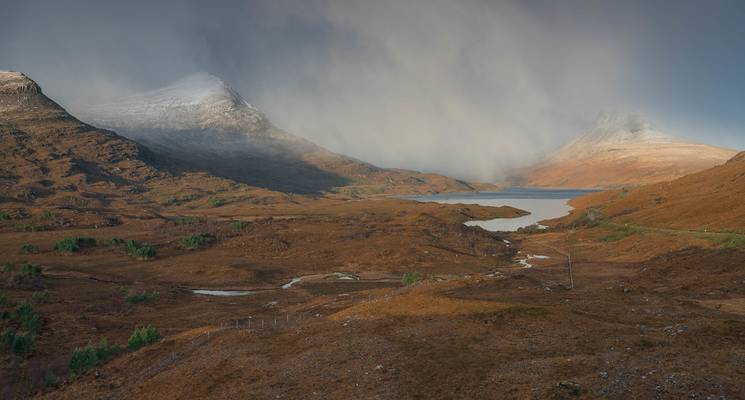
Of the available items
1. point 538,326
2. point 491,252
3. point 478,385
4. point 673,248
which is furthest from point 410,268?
point 478,385

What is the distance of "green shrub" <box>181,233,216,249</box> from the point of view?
327 feet

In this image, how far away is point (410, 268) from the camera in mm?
83750

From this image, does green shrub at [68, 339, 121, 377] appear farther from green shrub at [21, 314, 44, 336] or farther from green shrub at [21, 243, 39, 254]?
green shrub at [21, 243, 39, 254]

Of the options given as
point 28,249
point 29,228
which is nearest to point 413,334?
point 28,249

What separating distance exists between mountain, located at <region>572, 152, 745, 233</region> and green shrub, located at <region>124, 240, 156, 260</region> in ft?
303

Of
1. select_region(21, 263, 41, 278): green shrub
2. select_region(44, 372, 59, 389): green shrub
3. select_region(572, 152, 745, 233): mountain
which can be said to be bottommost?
select_region(44, 372, 59, 389): green shrub

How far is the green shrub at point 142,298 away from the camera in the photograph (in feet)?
185

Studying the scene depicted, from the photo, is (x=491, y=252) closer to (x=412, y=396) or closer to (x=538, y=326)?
(x=538, y=326)

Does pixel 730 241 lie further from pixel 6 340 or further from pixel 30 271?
pixel 30 271

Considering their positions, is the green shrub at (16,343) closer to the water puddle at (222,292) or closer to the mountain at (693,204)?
the water puddle at (222,292)

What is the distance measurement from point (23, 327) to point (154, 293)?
57.2 ft

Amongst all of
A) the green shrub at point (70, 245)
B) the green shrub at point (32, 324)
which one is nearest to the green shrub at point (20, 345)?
the green shrub at point (32, 324)

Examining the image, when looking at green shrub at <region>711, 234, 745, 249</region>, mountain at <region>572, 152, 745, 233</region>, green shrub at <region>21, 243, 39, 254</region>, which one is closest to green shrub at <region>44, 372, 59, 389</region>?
green shrub at <region>711, 234, 745, 249</region>

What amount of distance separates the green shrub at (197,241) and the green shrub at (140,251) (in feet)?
24.4
